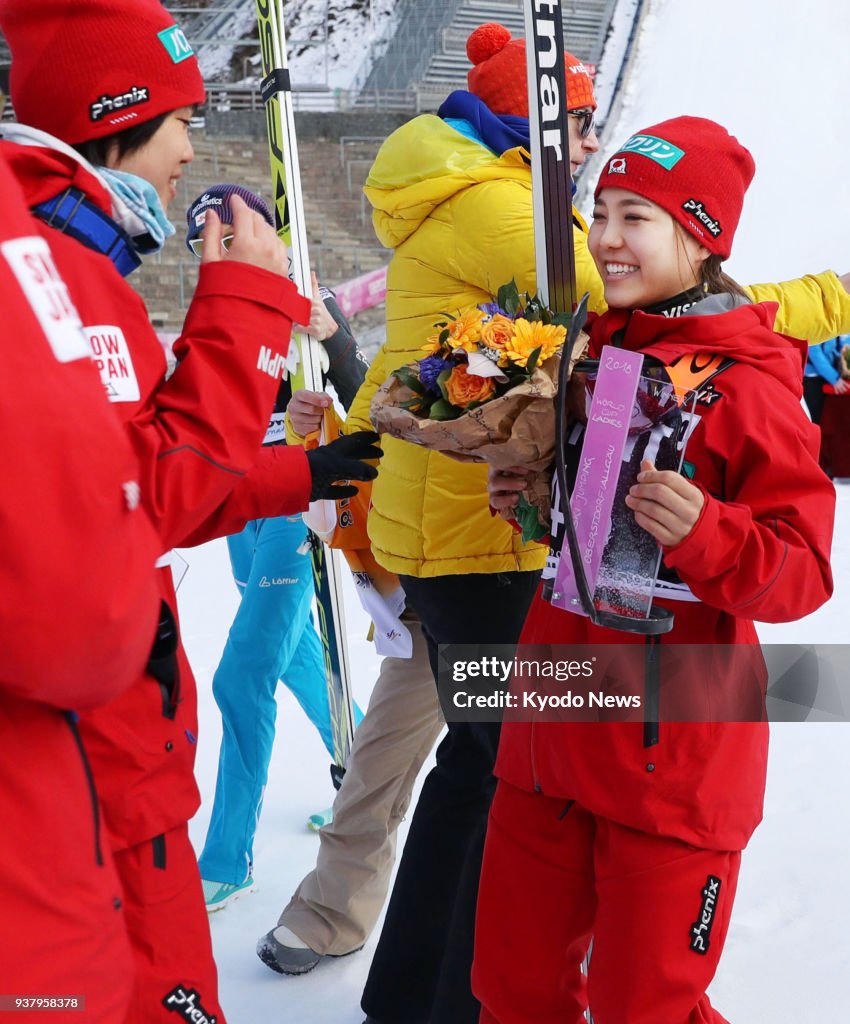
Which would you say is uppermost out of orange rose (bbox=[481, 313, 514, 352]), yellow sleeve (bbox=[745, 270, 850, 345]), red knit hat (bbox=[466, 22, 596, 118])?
red knit hat (bbox=[466, 22, 596, 118])

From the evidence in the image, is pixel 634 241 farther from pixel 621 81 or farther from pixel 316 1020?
pixel 621 81

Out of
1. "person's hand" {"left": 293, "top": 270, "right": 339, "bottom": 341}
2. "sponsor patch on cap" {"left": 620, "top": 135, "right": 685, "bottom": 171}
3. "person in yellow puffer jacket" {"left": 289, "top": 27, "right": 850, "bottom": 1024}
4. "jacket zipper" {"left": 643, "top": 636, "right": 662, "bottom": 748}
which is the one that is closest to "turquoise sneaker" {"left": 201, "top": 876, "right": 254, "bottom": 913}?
"person in yellow puffer jacket" {"left": 289, "top": 27, "right": 850, "bottom": 1024}

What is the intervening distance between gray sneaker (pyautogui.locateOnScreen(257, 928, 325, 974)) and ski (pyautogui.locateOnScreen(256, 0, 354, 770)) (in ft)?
2.09

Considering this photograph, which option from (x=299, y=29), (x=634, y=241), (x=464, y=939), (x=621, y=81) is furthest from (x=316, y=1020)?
(x=299, y=29)

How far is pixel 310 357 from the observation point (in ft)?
9.66

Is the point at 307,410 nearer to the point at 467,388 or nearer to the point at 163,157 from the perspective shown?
the point at 467,388

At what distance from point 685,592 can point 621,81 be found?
17.7 m

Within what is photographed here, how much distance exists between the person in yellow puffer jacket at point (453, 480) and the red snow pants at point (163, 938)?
842mm

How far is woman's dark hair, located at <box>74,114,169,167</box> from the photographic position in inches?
54.4

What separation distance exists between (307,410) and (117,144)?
1147mm

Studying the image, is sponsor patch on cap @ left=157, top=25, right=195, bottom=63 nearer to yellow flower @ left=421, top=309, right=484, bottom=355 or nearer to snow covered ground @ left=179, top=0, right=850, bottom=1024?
yellow flower @ left=421, top=309, right=484, bottom=355

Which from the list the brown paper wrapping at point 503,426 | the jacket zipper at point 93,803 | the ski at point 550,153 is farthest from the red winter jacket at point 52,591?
the ski at point 550,153

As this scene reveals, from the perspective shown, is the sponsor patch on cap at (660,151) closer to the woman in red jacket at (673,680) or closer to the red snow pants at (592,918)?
the woman in red jacket at (673,680)

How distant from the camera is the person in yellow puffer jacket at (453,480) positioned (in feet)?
6.78
